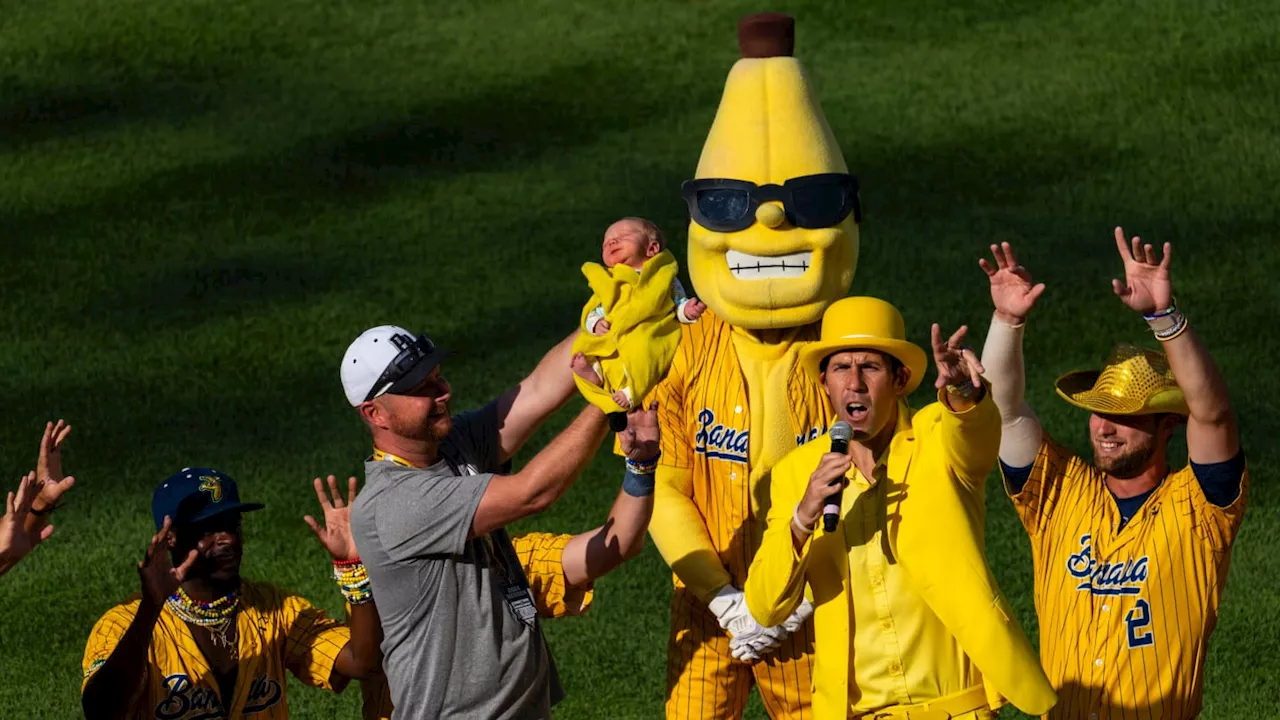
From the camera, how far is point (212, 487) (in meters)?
8.11

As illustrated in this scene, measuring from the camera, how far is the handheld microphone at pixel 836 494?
21.7 ft

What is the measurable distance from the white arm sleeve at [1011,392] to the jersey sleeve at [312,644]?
241cm

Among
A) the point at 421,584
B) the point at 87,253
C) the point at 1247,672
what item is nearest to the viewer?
the point at 421,584

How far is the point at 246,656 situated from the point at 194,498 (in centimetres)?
59

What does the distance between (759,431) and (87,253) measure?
378 inches

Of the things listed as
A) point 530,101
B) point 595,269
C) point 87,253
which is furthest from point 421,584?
point 530,101

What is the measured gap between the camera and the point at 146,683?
311 inches

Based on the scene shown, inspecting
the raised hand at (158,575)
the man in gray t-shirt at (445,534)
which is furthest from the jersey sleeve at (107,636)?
the man in gray t-shirt at (445,534)

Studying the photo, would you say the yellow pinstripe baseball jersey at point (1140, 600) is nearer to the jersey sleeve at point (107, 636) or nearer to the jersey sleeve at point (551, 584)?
the jersey sleeve at point (551, 584)

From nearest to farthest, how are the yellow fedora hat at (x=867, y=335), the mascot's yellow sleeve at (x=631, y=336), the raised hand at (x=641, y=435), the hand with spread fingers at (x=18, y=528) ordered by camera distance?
the yellow fedora hat at (x=867, y=335) → the raised hand at (x=641, y=435) → the mascot's yellow sleeve at (x=631, y=336) → the hand with spread fingers at (x=18, y=528)

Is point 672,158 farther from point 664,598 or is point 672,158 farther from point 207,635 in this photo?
point 207,635

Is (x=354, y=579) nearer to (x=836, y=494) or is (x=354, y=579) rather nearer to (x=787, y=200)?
(x=836, y=494)

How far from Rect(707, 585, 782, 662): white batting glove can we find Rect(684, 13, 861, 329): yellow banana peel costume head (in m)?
0.98

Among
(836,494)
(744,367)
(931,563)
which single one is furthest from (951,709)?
(744,367)
